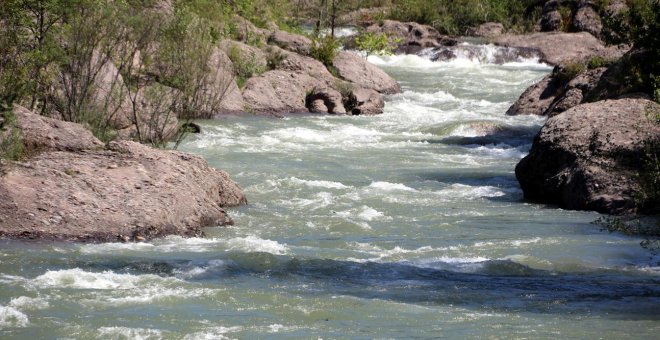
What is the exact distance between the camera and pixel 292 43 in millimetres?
34312

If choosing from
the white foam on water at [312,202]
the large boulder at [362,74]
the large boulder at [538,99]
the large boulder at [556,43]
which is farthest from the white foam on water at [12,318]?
the large boulder at [556,43]

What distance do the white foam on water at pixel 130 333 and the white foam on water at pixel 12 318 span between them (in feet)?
2.54

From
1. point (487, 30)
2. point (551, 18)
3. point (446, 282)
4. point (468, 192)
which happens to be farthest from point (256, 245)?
point (487, 30)

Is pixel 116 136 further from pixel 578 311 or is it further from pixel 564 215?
pixel 578 311

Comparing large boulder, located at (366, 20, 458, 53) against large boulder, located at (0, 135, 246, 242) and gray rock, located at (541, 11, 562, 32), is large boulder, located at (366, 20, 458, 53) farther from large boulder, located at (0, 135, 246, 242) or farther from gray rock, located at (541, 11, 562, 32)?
large boulder, located at (0, 135, 246, 242)

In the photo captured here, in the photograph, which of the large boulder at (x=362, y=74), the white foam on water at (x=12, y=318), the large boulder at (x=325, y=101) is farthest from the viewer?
the large boulder at (x=362, y=74)

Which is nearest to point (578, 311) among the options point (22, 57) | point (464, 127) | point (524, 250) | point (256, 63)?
point (524, 250)

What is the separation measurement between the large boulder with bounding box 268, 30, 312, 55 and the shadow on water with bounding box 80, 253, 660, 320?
Result: 70.9ft

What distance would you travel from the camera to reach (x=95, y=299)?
423 inches

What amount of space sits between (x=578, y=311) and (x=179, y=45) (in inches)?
505

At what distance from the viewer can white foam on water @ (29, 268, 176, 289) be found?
36.9ft

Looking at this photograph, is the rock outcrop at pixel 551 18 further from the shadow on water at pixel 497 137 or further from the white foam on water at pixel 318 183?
the white foam on water at pixel 318 183

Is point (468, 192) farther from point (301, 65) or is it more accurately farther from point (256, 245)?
point (301, 65)

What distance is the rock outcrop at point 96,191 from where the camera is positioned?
13.3 metres
